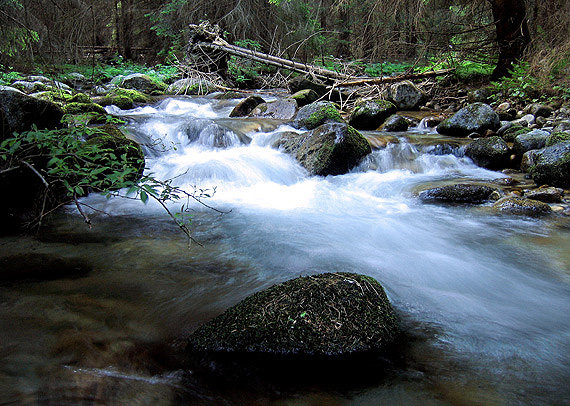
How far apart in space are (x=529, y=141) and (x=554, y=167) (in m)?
1.39

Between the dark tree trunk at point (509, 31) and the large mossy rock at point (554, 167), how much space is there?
515 cm

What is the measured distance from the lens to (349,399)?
2002 millimetres

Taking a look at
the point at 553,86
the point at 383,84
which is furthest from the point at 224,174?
the point at 553,86

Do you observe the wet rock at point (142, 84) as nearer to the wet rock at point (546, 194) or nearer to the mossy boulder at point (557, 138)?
the mossy boulder at point (557, 138)

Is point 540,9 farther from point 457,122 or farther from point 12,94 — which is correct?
point 12,94

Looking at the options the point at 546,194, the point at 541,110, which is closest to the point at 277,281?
the point at 546,194

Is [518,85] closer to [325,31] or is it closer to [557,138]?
[557,138]

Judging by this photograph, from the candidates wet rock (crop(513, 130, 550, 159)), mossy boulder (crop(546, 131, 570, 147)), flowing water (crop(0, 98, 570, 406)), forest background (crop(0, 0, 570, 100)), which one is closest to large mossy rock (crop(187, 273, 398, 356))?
flowing water (crop(0, 98, 570, 406))

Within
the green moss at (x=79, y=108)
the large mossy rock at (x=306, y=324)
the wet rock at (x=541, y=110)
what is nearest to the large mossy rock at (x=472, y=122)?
the wet rock at (x=541, y=110)

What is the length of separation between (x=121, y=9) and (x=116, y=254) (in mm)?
19625

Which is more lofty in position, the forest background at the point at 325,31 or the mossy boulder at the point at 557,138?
the forest background at the point at 325,31

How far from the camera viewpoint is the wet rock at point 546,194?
18.3 ft

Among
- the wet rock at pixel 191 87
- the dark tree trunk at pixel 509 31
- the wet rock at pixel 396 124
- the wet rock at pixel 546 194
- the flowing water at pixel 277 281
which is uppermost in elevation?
the dark tree trunk at pixel 509 31

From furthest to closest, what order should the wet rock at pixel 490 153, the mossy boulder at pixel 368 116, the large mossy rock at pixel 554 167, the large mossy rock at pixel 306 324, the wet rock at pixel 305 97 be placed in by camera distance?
the wet rock at pixel 305 97, the mossy boulder at pixel 368 116, the wet rock at pixel 490 153, the large mossy rock at pixel 554 167, the large mossy rock at pixel 306 324
